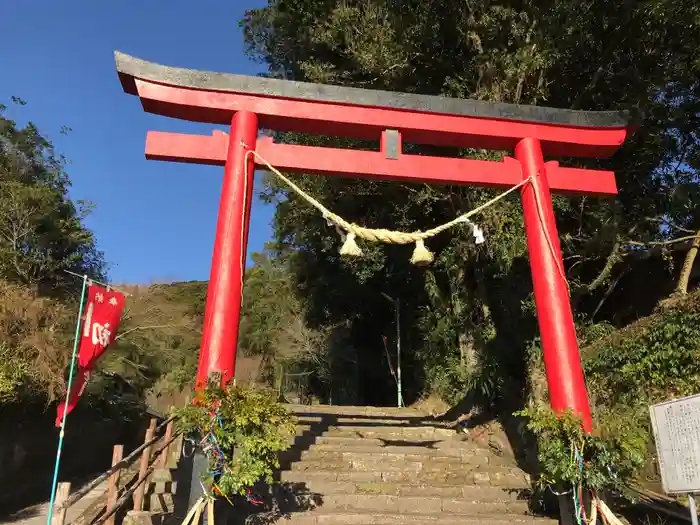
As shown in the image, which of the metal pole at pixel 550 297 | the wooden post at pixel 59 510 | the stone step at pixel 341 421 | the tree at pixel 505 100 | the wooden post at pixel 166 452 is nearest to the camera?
the wooden post at pixel 59 510

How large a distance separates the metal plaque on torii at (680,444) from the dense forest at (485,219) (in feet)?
3.02

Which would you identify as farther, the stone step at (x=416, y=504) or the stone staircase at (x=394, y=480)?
the stone step at (x=416, y=504)

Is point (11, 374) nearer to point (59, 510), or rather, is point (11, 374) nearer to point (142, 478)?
point (142, 478)

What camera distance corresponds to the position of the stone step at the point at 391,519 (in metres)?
4.81

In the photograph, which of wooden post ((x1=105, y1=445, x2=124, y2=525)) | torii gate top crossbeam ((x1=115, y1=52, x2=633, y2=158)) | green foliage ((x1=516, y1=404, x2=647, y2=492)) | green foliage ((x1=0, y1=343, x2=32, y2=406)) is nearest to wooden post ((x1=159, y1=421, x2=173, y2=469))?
wooden post ((x1=105, y1=445, x2=124, y2=525))

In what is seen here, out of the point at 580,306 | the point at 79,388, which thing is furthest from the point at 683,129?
the point at 79,388

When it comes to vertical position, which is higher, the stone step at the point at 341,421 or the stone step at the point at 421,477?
the stone step at the point at 341,421

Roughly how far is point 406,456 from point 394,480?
2.07 ft

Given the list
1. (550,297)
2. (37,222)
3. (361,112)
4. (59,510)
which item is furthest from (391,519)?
(37,222)

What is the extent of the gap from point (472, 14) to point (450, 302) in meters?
6.09

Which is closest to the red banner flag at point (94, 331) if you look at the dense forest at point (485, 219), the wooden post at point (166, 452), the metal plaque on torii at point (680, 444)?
the wooden post at point (166, 452)

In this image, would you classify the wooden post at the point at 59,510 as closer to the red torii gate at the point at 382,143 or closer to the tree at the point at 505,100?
the red torii gate at the point at 382,143

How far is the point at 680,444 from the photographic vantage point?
346 centimetres

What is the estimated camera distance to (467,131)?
601 centimetres
